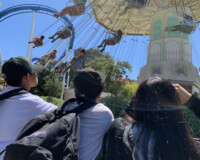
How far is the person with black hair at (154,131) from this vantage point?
48.2 inches

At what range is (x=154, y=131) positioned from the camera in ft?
4.22

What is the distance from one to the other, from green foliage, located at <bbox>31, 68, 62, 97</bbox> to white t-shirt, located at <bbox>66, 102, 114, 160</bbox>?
53.9 ft

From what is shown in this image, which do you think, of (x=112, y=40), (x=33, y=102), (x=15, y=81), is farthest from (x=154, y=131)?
(x=112, y=40)

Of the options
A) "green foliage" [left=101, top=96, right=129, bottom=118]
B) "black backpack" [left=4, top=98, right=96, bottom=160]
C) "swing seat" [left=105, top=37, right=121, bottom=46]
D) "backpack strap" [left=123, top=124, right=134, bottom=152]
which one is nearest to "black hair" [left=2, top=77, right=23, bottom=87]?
"black backpack" [left=4, top=98, right=96, bottom=160]

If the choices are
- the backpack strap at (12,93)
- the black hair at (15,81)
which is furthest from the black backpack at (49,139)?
the black hair at (15,81)

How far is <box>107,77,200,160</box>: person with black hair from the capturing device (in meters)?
1.22

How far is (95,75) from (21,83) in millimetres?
898

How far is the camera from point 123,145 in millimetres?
1257

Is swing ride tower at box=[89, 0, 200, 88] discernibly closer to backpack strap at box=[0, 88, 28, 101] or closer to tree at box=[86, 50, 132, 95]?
tree at box=[86, 50, 132, 95]

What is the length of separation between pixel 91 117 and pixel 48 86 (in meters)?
16.6

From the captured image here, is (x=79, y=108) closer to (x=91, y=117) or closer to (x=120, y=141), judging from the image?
(x=91, y=117)

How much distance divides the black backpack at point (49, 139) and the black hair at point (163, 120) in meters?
0.53

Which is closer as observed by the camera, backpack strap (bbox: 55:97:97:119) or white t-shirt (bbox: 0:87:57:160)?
backpack strap (bbox: 55:97:97:119)

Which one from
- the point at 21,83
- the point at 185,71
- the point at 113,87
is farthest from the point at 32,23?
the point at 21,83
